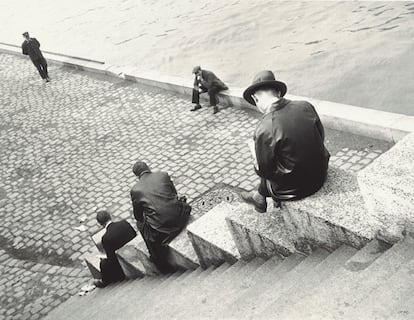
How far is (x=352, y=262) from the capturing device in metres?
3.47

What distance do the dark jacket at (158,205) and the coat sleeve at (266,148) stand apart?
80.1 inches

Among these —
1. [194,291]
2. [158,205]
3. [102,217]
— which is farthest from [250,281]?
[102,217]

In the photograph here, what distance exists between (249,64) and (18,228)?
9.94 metres

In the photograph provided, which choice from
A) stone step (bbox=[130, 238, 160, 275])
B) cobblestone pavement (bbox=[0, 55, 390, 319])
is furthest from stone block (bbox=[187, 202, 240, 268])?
cobblestone pavement (bbox=[0, 55, 390, 319])

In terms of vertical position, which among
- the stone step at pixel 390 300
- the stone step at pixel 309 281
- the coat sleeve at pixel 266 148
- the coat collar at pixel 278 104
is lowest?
the stone step at pixel 309 281

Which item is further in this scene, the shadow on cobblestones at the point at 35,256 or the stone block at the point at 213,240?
the shadow on cobblestones at the point at 35,256

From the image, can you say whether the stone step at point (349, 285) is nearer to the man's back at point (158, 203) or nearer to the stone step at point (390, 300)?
the stone step at point (390, 300)

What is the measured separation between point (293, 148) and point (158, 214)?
2.42 metres

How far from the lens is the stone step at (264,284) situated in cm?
378

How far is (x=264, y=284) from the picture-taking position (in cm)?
413

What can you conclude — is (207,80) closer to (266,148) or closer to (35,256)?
(35,256)

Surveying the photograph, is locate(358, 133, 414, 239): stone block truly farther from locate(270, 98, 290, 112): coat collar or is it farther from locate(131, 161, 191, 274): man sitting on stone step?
locate(131, 161, 191, 274): man sitting on stone step

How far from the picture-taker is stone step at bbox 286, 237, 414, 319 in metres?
2.99

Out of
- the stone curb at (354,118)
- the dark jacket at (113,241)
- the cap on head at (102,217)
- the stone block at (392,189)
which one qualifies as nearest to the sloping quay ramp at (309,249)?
the stone block at (392,189)
